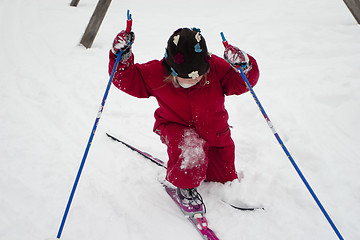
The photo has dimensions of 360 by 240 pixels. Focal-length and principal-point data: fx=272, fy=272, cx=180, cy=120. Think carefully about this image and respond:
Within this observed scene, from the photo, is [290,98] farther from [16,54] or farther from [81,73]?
[16,54]

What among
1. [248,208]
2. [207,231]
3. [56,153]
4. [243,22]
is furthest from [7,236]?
[243,22]

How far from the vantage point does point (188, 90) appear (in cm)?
195

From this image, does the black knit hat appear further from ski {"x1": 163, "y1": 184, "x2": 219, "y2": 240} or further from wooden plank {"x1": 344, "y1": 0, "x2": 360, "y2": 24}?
wooden plank {"x1": 344, "y1": 0, "x2": 360, "y2": 24}

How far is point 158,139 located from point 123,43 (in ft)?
4.72

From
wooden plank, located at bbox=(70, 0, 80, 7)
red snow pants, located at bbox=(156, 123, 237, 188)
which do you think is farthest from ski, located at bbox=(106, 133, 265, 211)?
wooden plank, located at bbox=(70, 0, 80, 7)

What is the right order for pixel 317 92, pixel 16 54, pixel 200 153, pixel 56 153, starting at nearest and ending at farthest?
pixel 200 153 < pixel 56 153 < pixel 317 92 < pixel 16 54

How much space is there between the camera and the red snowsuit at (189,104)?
1.95m

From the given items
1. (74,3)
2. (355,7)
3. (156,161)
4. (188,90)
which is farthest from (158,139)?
(74,3)

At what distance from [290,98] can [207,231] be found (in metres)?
2.05

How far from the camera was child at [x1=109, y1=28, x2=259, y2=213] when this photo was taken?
1.77 metres

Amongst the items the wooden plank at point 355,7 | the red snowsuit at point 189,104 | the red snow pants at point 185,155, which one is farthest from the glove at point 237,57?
the wooden plank at point 355,7

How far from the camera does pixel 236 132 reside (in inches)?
118

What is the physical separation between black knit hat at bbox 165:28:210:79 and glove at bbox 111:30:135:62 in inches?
10.4

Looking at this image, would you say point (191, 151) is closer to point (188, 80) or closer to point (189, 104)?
point (189, 104)
